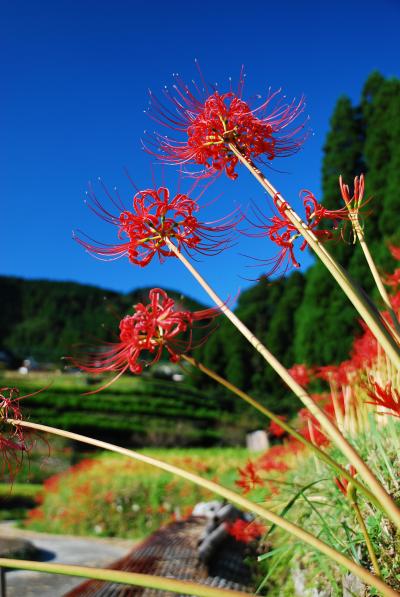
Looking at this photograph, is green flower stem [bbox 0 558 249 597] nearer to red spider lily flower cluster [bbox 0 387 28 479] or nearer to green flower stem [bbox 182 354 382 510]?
green flower stem [bbox 182 354 382 510]

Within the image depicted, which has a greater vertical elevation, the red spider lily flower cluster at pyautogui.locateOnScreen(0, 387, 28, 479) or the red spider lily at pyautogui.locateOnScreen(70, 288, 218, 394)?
the red spider lily at pyautogui.locateOnScreen(70, 288, 218, 394)

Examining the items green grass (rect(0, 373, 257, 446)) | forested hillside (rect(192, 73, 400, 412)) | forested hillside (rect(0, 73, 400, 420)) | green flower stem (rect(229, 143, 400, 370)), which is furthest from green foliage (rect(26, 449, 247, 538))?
green flower stem (rect(229, 143, 400, 370))

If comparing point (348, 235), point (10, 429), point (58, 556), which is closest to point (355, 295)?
point (10, 429)

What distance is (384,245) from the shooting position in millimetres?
10516

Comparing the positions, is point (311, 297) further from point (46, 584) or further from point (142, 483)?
point (46, 584)

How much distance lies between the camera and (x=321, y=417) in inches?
44.1

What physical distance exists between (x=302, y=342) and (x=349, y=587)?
11.2 meters

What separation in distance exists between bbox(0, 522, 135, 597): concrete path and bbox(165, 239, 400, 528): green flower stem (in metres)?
4.98

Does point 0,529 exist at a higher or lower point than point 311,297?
lower

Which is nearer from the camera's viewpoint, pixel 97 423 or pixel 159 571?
pixel 159 571

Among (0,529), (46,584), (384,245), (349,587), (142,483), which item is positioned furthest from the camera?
(0,529)

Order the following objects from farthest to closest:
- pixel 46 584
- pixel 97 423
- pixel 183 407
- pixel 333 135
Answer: pixel 183 407
pixel 97 423
pixel 333 135
pixel 46 584

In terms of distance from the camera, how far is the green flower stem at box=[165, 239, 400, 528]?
1041mm

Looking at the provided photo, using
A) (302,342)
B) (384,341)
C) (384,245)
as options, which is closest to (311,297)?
(302,342)
